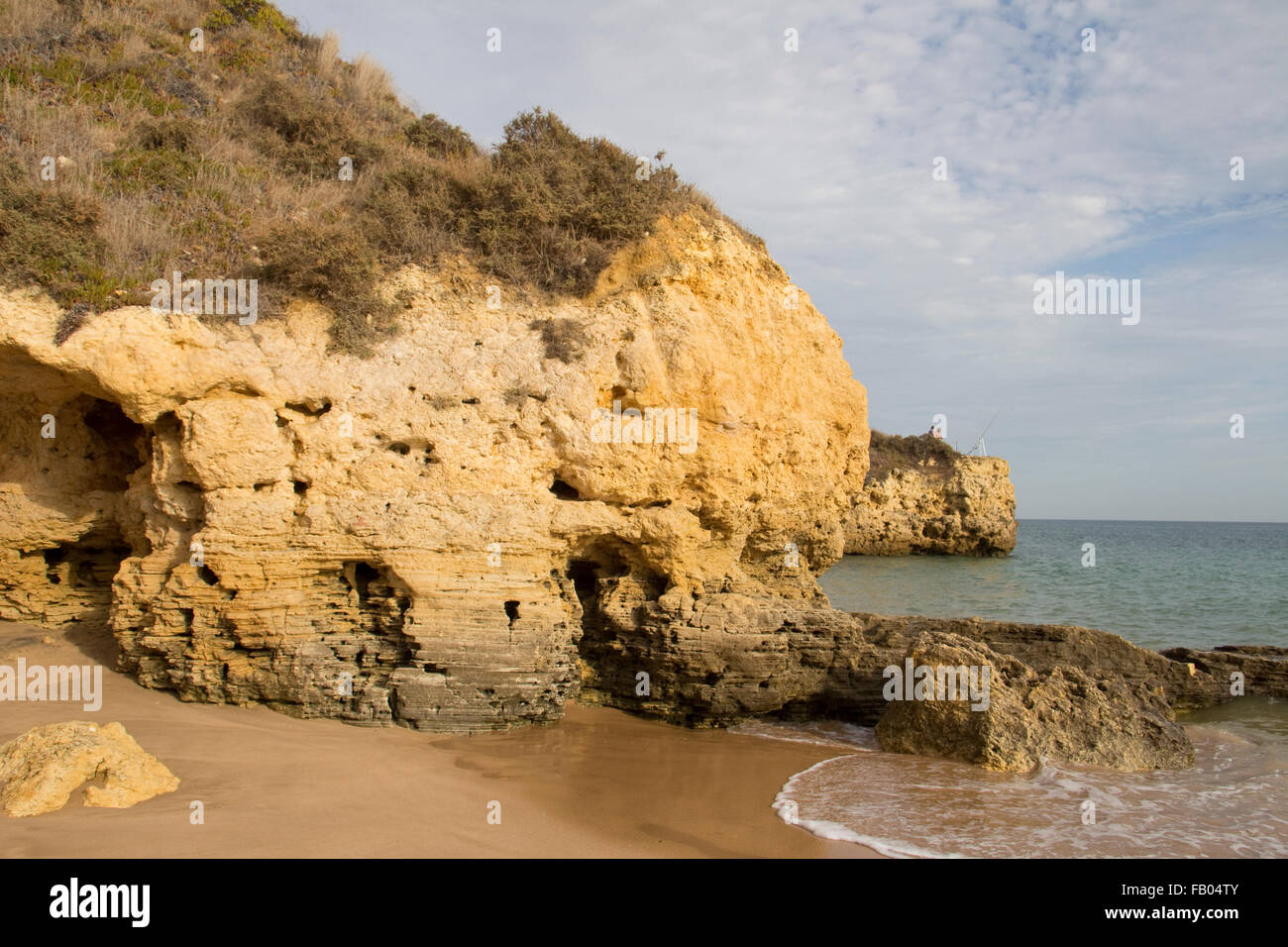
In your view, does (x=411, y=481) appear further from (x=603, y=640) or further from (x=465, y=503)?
(x=603, y=640)

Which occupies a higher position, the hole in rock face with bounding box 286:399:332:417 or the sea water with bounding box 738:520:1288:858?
the hole in rock face with bounding box 286:399:332:417

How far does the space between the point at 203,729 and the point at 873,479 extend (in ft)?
131

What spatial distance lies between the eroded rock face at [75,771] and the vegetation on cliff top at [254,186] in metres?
3.65

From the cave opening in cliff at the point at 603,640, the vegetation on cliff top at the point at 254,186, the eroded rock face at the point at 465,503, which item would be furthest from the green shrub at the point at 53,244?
the cave opening in cliff at the point at 603,640

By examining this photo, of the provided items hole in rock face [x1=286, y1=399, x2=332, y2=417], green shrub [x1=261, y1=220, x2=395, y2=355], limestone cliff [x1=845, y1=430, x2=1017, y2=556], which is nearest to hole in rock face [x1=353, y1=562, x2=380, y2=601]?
hole in rock face [x1=286, y1=399, x2=332, y2=417]

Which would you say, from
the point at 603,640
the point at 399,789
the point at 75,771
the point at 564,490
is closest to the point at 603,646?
the point at 603,640

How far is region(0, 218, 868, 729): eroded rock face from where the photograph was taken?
7148 mm

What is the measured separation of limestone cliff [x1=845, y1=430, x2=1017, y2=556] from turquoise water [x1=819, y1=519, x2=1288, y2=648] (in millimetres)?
1548

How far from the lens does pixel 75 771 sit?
15.7ft

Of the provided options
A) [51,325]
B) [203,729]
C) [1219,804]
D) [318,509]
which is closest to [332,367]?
[318,509]

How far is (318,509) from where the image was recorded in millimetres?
7289

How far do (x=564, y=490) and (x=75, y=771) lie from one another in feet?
16.8

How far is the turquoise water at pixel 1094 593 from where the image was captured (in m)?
18.7

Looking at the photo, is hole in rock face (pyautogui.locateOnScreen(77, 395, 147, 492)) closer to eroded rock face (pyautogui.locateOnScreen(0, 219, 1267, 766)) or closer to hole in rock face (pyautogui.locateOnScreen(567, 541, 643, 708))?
eroded rock face (pyautogui.locateOnScreen(0, 219, 1267, 766))
